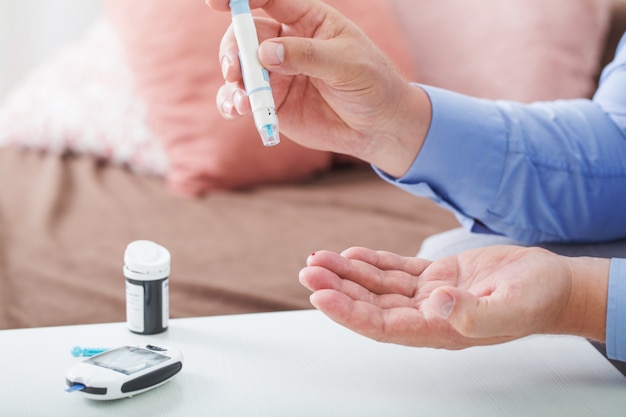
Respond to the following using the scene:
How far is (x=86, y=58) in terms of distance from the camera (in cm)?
185

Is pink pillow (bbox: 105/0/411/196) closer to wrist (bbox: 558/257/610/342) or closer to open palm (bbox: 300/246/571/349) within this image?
open palm (bbox: 300/246/571/349)

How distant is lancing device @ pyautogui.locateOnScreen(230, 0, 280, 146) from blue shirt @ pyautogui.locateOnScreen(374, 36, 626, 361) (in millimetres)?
260

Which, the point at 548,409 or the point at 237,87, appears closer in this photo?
the point at 548,409

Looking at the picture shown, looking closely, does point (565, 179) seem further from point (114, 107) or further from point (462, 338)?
point (114, 107)

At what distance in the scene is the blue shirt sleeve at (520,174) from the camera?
3.20ft

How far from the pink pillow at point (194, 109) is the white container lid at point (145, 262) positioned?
2.46ft

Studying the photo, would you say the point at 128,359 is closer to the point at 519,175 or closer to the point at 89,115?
the point at 519,175

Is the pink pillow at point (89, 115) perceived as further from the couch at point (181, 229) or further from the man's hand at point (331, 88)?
the man's hand at point (331, 88)

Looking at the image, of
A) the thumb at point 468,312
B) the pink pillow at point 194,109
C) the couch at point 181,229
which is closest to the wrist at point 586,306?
the thumb at point 468,312

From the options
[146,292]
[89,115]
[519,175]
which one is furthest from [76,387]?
[89,115]

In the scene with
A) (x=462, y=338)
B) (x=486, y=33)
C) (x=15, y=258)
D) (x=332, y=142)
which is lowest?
→ (x=15, y=258)

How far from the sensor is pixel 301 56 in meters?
0.77

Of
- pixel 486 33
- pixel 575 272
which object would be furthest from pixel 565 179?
pixel 486 33

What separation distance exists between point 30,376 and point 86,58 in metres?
1.27
